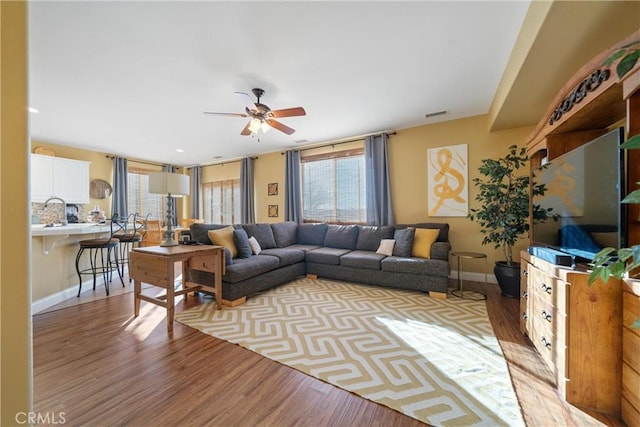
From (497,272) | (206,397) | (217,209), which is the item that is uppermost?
(217,209)

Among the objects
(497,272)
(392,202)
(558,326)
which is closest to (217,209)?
(392,202)

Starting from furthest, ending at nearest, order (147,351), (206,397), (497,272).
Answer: (497,272), (147,351), (206,397)

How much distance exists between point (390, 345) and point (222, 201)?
6.12m

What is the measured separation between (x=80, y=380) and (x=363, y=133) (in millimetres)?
4571

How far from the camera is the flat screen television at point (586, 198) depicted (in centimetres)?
136

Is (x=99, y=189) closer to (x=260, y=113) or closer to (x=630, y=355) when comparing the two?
(x=260, y=113)

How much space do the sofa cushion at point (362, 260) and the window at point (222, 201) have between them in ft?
12.9

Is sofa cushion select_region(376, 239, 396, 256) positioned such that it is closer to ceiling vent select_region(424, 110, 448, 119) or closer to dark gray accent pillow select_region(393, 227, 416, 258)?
dark gray accent pillow select_region(393, 227, 416, 258)

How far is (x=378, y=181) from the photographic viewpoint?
4.40 metres

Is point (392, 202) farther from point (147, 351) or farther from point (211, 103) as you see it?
point (147, 351)

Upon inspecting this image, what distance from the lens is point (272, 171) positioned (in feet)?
19.2

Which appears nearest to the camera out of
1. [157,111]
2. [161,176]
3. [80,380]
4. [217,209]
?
[80,380]

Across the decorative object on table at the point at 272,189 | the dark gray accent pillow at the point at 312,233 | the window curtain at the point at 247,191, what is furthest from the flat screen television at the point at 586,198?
the window curtain at the point at 247,191

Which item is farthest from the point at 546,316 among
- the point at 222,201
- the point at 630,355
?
the point at 222,201
